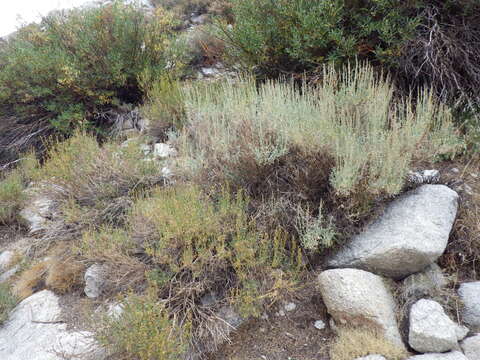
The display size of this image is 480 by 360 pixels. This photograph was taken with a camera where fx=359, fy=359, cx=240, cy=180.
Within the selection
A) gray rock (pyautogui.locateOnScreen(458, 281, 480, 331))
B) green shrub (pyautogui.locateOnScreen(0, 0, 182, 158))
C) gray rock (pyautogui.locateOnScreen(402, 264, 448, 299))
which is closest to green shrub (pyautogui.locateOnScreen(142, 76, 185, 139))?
green shrub (pyautogui.locateOnScreen(0, 0, 182, 158))

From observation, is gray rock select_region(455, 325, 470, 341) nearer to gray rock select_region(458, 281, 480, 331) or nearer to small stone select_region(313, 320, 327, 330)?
gray rock select_region(458, 281, 480, 331)

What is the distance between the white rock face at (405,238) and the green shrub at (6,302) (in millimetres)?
2821

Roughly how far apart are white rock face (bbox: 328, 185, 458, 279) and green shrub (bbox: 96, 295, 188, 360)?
143cm

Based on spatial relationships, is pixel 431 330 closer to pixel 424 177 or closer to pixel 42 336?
pixel 424 177

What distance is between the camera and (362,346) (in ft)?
7.88

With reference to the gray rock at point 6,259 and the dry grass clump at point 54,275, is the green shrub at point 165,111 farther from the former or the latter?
the gray rock at point 6,259

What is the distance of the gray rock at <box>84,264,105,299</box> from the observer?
306cm

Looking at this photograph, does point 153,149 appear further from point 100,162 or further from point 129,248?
point 129,248

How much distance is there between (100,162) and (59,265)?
1.18 meters

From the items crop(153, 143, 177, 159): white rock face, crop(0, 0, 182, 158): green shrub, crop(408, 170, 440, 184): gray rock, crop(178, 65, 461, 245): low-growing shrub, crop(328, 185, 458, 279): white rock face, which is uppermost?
crop(0, 0, 182, 158): green shrub

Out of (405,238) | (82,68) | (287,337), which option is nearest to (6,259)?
(82,68)

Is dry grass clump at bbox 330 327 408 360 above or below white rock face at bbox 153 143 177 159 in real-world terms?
below

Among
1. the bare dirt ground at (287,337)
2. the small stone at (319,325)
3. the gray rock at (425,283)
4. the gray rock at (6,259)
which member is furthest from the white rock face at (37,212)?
the gray rock at (425,283)

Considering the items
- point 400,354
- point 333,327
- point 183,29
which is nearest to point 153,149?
point 333,327
